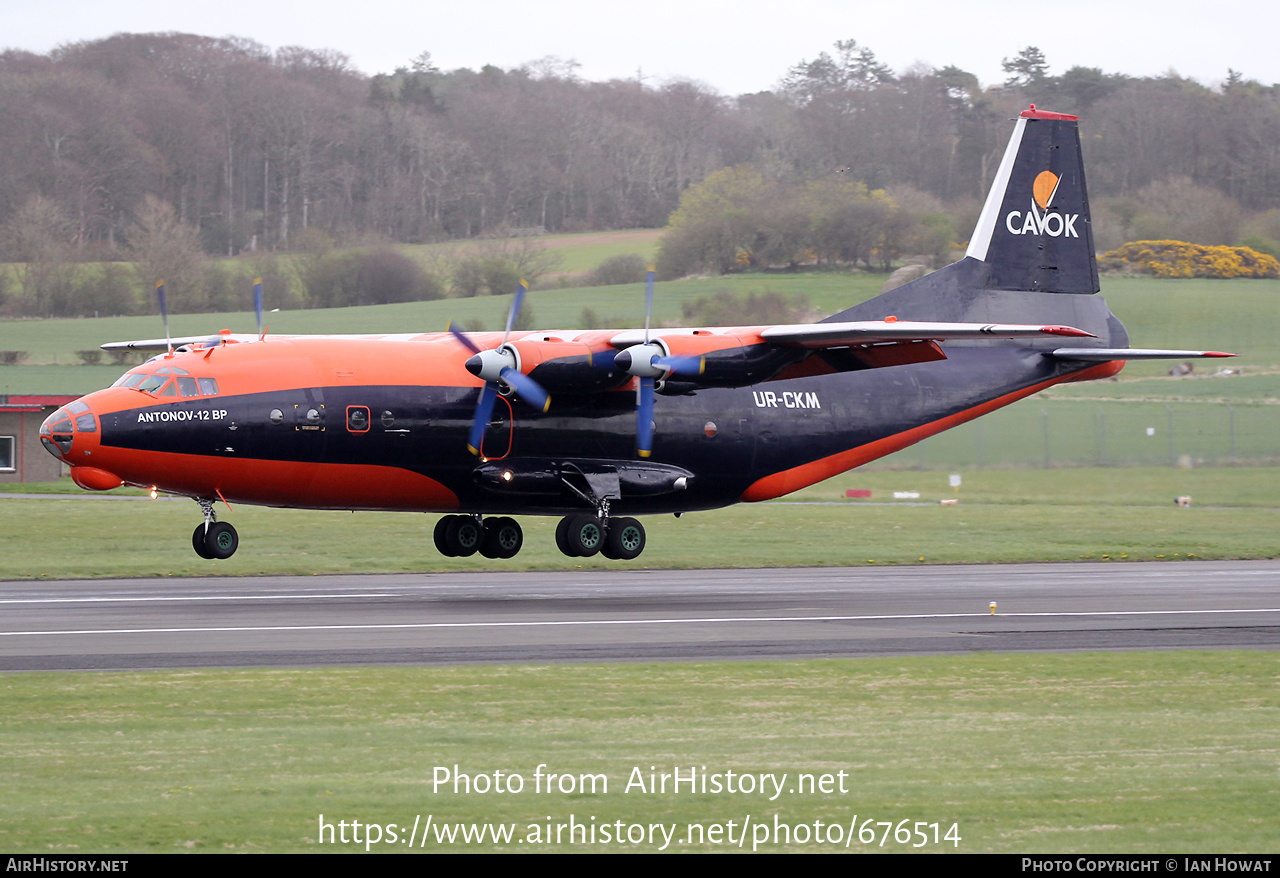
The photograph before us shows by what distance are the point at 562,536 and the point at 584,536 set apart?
1.72ft

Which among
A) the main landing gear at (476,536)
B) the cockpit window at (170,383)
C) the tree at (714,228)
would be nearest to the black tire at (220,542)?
the cockpit window at (170,383)

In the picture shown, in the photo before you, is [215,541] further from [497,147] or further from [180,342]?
[497,147]

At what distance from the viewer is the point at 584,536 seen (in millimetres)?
29594

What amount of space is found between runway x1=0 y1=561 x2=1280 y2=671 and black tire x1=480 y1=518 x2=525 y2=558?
2.79 ft

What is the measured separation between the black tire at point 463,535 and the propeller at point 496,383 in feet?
12.4

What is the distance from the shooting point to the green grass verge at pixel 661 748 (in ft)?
36.7

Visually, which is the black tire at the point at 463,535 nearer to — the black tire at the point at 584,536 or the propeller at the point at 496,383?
the black tire at the point at 584,536

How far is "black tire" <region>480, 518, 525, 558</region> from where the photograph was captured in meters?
31.3

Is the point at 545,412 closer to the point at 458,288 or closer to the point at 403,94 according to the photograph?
the point at 458,288

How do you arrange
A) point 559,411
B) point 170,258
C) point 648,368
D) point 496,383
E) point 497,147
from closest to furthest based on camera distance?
1. point 496,383
2. point 648,368
3. point 559,411
4. point 170,258
5. point 497,147

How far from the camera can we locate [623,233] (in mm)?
87750

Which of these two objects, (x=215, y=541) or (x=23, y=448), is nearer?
(x=215, y=541)

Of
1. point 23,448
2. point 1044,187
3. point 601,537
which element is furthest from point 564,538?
point 23,448

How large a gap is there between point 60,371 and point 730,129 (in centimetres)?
5229
